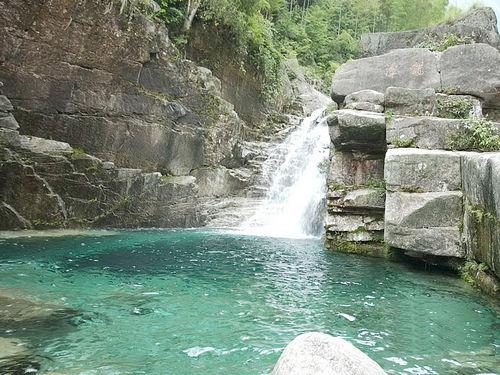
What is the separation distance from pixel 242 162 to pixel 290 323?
13.9 metres

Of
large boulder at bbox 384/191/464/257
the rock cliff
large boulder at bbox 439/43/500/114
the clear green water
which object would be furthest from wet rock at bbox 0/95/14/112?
large boulder at bbox 439/43/500/114

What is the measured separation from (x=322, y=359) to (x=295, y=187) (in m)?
15.4

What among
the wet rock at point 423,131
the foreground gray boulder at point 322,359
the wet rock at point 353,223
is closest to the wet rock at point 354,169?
the wet rock at point 353,223

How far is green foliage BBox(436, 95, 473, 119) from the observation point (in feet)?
40.7

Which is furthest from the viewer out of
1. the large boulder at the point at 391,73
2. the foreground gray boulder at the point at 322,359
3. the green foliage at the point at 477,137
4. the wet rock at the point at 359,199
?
the large boulder at the point at 391,73

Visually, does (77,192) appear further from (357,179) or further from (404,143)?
(404,143)

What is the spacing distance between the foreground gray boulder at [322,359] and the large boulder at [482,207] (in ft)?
14.4

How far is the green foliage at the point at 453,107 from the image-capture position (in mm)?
12398

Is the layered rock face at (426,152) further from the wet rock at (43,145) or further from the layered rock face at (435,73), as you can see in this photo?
the wet rock at (43,145)

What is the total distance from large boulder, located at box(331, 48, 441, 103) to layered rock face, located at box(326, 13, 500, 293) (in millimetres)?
34

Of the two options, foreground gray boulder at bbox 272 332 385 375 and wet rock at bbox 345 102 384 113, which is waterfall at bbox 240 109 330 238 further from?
foreground gray boulder at bbox 272 332 385 375

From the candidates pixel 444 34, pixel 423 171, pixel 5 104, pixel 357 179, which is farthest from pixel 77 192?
pixel 444 34

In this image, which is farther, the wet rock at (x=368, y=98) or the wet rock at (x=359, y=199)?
the wet rock at (x=368, y=98)

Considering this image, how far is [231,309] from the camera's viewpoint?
257 inches
